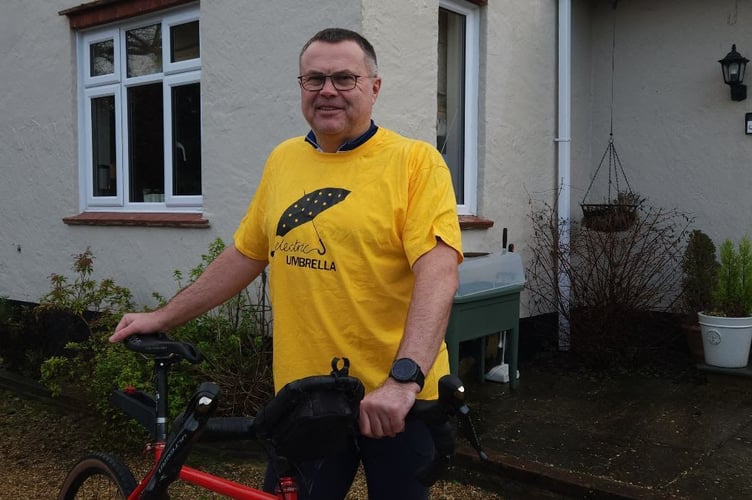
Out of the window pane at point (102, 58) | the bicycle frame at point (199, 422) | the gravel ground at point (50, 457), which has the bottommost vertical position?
the gravel ground at point (50, 457)

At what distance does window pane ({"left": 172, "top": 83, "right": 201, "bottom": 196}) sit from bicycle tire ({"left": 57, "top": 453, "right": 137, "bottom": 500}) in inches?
144

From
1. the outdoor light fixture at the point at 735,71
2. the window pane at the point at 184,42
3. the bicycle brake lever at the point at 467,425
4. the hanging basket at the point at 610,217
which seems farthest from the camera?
the hanging basket at the point at 610,217

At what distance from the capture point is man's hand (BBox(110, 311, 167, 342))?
2307 mm

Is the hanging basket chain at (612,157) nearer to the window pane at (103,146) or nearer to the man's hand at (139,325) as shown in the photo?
the window pane at (103,146)

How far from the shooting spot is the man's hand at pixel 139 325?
7.57 feet

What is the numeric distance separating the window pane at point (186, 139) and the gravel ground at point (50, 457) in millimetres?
1979

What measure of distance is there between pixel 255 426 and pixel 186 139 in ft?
16.2

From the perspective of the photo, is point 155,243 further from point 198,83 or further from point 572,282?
point 572,282

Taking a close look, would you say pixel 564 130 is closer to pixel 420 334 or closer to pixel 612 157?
pixel 612 157

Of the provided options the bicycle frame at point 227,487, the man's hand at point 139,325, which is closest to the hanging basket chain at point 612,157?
the man's hand at point 139,325

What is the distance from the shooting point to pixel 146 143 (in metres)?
6.67

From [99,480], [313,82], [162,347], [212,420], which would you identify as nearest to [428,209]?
[313,82]

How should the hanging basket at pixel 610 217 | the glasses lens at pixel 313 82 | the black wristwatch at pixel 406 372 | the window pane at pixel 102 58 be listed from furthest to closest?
the window pane at pixel 102 58
the hanging basket at pixel 610 217
the glasses lens at pixel 313 82
the black wristwatch at pixel 406 372

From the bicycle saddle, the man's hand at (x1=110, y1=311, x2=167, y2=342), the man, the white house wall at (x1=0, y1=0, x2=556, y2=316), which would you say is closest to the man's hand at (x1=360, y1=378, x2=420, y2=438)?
the man
